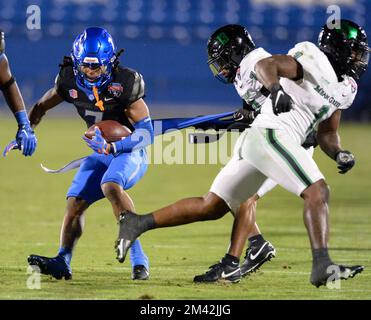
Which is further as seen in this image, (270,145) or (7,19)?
(7,19)

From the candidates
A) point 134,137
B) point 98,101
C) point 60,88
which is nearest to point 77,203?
point 134,137

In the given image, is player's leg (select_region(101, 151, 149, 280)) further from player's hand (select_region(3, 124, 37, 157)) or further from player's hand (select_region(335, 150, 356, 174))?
player's hand (select_region(335, 150, 356, 174))

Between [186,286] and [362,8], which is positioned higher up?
[362,8]

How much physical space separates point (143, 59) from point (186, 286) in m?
21.1

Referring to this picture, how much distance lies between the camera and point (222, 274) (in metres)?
6.18

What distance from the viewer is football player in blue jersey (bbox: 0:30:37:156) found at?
6.72 metres

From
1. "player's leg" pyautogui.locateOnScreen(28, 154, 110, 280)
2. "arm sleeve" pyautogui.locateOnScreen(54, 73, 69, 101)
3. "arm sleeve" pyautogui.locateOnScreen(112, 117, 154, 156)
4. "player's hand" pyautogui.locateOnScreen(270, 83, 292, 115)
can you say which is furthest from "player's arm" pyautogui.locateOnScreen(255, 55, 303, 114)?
"arm sleeve" pyautogui.locateOnScreen(54, 73, 69, 101)

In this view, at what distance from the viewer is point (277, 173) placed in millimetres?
5676

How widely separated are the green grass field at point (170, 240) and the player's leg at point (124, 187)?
0.13 m

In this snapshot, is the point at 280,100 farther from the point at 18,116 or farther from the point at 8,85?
the point at 8,85

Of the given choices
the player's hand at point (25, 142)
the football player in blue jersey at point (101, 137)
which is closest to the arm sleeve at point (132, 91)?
the football player in blue jersey at point (101, 137)

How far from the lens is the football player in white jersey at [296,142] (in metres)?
5.55
